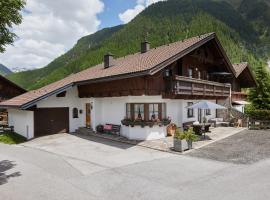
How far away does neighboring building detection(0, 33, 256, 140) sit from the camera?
18328 mm

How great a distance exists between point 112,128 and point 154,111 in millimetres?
3619

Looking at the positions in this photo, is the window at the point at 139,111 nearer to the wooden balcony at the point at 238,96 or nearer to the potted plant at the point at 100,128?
the potted plant at the point at 100,128

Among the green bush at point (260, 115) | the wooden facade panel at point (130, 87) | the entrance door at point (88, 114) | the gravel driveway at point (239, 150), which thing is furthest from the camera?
the green bush at point (260, 115)

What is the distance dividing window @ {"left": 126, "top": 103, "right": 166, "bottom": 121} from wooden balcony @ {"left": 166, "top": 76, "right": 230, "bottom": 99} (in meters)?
1.48

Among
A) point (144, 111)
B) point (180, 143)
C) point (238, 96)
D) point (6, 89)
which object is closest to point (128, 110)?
point (144, 111)

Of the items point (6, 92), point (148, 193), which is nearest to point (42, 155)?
point (148, 193)

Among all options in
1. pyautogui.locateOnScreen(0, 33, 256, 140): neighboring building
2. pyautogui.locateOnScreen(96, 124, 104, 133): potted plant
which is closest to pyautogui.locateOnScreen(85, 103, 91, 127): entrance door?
pyautogui.locateOnScreen(0, 33, 256, 140): neighboring building

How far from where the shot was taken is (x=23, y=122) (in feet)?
71.1

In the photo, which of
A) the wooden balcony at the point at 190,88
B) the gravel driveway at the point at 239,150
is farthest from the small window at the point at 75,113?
the gravel driveway at the point at 239,150

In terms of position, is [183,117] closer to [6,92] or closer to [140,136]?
[140,136]

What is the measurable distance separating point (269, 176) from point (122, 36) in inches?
3968

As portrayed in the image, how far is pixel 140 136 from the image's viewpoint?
18547mm

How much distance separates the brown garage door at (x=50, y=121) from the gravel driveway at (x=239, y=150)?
11815 mm

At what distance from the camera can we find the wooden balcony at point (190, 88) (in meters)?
18.3
